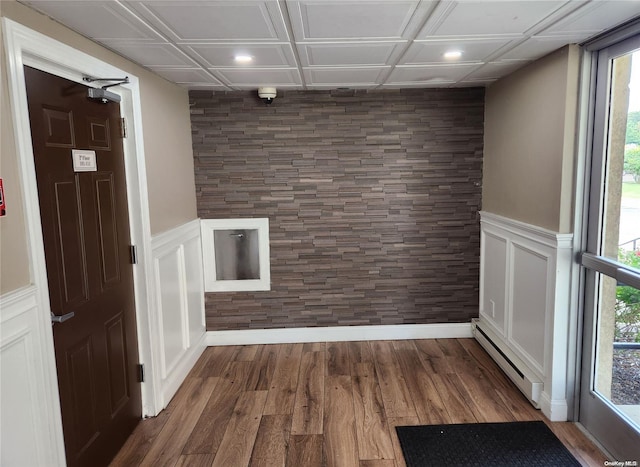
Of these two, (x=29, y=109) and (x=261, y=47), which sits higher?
(x=261, y=47)

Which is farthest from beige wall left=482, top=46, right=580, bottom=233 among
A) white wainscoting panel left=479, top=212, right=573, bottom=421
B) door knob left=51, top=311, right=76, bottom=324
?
door knob left=51, top=311, right=76, bottom=324

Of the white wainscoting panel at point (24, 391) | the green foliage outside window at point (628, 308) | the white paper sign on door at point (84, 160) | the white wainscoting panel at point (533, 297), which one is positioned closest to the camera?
the white wainscoting panel at point (24, 391)

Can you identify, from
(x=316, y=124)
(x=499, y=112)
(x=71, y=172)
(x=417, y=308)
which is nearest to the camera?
(x=71, y=172)

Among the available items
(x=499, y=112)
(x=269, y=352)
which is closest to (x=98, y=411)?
(x=269, y=352)

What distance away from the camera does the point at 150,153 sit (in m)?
2.80

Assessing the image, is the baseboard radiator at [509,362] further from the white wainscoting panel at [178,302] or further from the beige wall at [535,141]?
the white wainscoting panel at [178,302]

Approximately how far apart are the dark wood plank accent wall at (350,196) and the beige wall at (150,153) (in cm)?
31

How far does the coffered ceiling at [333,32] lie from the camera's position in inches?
70.4

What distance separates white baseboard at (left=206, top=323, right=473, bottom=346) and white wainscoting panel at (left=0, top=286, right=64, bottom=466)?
2168mm

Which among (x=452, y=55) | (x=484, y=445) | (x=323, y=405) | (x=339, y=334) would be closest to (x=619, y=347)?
(x=484, y=445)

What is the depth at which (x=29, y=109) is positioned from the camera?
1734 mm

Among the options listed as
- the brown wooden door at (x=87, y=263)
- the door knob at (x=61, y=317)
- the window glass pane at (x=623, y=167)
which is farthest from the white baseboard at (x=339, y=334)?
the door knob at (x=61, y=317)

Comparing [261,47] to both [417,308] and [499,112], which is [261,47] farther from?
[417,308]

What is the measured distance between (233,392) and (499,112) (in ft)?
9.65
